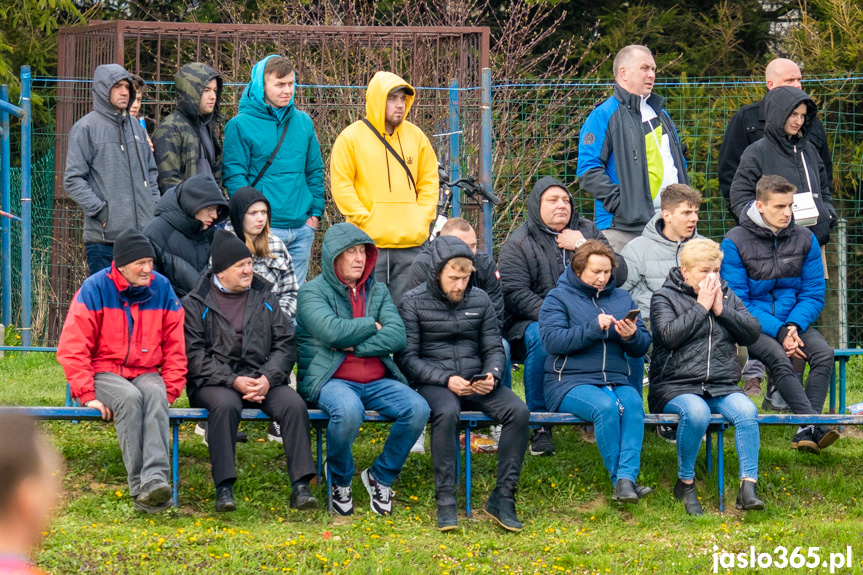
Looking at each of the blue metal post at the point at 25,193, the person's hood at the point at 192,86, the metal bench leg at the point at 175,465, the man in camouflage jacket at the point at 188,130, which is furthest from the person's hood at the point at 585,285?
the blue metal post at the point at 25,193

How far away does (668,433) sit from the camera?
7.35 m

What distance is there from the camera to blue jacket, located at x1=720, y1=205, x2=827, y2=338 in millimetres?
7152

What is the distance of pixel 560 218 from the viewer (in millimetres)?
7211

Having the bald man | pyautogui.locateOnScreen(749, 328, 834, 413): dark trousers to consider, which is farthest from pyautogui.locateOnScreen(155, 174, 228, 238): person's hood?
the bald man

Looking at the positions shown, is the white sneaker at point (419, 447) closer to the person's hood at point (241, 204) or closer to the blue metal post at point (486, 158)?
the person's hood at point (241, 204)

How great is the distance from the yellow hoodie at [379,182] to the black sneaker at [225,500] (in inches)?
79.9

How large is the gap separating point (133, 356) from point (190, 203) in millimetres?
1045

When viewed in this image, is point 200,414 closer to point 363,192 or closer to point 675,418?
point 363,192

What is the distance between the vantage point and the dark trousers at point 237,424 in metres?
5.87

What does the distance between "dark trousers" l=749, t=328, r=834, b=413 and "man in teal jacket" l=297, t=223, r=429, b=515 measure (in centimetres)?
228

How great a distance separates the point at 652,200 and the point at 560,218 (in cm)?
87

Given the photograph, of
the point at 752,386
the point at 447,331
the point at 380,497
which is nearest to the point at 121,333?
the point at 380,497

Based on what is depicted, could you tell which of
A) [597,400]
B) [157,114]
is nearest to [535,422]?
[597,400]

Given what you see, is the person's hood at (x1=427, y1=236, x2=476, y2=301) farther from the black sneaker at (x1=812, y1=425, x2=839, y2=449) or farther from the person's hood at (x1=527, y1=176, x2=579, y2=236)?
the black sneaker at (x1=812, y1=425, x2=839, y2=449)
